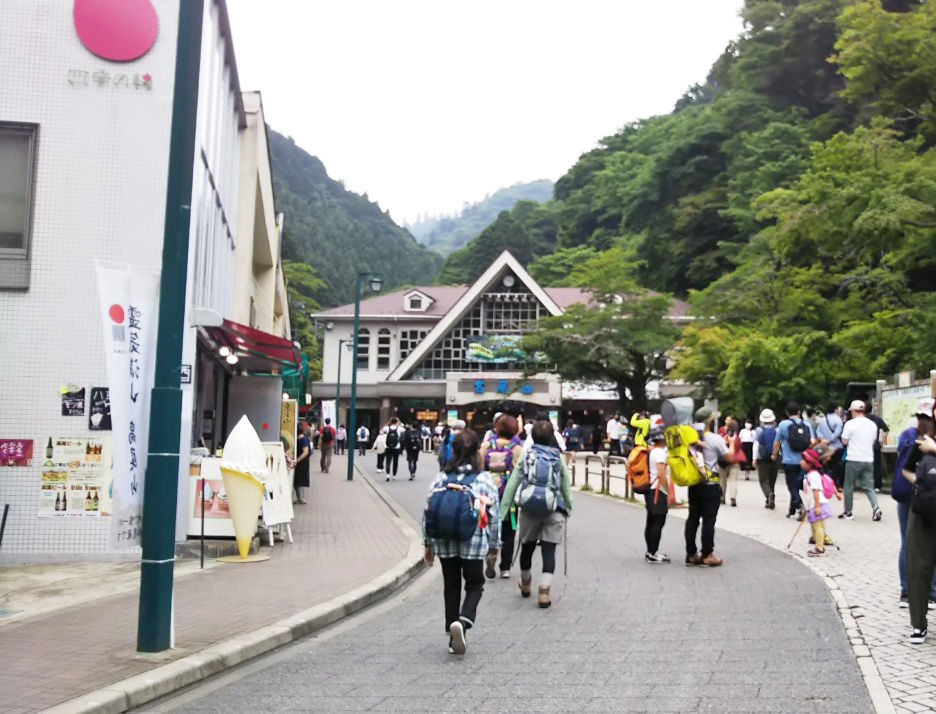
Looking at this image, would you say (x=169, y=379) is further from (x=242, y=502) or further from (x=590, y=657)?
(x=242, y=502)

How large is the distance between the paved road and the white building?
4240 mm

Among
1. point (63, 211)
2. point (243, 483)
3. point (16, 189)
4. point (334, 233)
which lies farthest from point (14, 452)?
point (334, 233)

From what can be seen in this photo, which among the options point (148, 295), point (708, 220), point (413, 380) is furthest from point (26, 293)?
point (708, 220)

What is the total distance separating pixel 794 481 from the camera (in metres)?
15.4

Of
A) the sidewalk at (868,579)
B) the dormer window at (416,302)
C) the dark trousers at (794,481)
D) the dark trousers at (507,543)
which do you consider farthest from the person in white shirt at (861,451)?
the dormer window at (416,302)

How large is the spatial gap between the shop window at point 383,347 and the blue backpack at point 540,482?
169 feet

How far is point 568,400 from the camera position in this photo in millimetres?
55188

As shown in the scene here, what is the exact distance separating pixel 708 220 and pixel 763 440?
40659mm

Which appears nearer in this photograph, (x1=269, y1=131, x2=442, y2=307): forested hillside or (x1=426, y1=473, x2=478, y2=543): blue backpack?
(x1=426, y1=473, x2=478, y2=543): blue backpack

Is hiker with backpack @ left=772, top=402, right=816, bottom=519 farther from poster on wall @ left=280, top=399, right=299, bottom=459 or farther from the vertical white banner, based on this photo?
the vertical white banner

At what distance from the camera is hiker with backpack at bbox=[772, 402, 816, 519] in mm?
14523

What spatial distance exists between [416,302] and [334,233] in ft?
208

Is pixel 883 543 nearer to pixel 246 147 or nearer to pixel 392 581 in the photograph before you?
pixel 392 581

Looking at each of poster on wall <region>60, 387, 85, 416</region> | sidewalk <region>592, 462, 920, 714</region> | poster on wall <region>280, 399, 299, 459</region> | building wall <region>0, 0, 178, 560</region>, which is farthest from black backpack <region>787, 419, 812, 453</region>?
poster on wall <region>60, 387, 85, 416</region>
